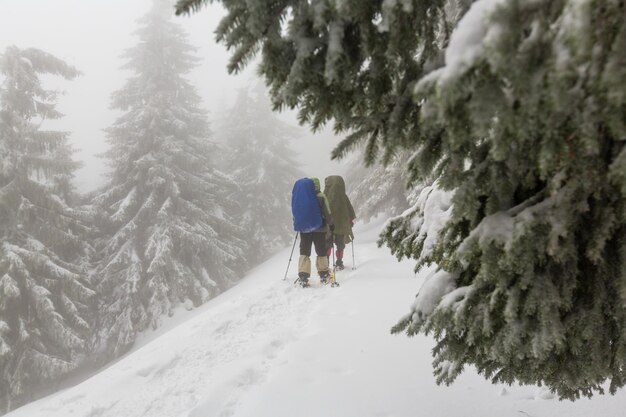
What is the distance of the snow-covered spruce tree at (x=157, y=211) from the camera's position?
1586cm

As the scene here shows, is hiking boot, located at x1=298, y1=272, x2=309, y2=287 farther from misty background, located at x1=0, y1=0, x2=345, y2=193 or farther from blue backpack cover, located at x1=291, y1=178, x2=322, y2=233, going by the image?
misty background, located at x1=0, y1=0, x2=345, y2=193

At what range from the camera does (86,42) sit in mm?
103188

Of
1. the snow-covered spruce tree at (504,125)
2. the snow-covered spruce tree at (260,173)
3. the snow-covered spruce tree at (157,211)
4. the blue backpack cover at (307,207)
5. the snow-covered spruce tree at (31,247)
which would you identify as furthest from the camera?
the snow-covered spruce tree at (260,173)

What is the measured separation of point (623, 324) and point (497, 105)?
1.39m

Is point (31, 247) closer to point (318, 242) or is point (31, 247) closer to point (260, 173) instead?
point (318, 242)

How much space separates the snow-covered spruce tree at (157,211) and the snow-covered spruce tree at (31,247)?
6.04 ft


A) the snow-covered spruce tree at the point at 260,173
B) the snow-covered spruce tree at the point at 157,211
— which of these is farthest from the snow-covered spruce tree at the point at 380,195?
the snow-covered spruce tree at the point at 260,173

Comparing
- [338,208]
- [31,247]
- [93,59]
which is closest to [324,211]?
[338,208]

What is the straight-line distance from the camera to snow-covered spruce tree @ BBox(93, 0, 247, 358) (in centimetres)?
1586

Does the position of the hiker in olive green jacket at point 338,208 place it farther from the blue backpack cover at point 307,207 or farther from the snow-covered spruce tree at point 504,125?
the snow-covered spruce tree at point 504,125

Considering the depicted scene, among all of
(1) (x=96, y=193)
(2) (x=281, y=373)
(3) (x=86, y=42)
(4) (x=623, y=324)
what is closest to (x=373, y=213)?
(1) (x=96, y=193)

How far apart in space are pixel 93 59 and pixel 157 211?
96.6 metres

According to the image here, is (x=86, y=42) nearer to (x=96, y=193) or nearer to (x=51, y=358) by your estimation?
(x=96, y=193)

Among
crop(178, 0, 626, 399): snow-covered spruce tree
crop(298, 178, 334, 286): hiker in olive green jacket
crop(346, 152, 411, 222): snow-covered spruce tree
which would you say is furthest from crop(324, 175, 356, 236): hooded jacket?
crop(178, 0, 626, 399): snow-covered spruce tree
